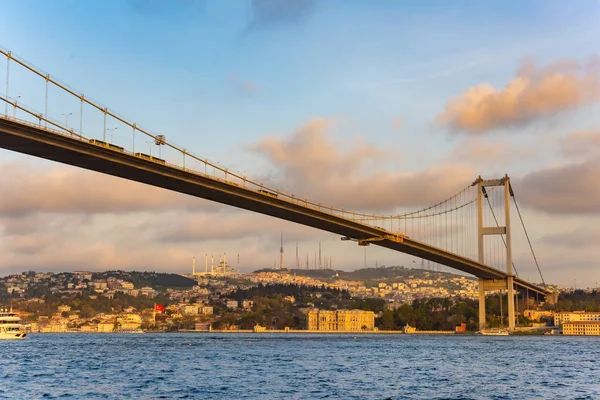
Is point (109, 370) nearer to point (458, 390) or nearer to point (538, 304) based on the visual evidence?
point (458, 390)

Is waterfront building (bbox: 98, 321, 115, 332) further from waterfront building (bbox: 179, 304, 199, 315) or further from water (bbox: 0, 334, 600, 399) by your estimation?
water (bbox: 0, 334, 600, 399)

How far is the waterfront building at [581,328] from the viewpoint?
103787mm

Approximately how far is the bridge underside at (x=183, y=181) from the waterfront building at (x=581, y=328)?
39150 mm

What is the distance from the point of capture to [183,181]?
4503 cm

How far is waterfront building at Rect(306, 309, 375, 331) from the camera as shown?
153 m

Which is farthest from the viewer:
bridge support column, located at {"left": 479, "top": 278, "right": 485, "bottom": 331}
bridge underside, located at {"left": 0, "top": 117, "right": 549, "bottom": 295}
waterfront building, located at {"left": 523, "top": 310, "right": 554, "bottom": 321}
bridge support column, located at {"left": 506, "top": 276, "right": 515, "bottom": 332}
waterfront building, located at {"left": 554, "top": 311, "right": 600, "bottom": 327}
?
waterfront building, located at {"left": 523, "top": 310, "right": 554, "bottom": 321}

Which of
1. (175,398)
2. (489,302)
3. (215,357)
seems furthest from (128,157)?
(489,302)

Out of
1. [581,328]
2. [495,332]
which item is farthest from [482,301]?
[581,328]

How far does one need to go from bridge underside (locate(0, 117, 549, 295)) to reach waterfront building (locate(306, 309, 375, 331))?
82.6m

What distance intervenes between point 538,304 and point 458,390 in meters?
99.2

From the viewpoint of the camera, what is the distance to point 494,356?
44.7 metres

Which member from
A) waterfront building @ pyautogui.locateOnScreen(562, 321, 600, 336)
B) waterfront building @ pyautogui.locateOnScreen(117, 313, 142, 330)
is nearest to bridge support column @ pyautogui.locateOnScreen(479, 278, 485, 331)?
waterfront building @ pyautogui.locateOnScreen(562, 321, 600, 336)

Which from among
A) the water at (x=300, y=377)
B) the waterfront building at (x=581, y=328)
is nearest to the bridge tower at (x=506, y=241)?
the waterfront building at (x=581, y=328)

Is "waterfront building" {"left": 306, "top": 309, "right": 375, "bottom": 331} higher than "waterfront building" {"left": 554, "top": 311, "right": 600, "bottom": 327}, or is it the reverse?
"waterfront building" {"left": 554, "top": 311, "right": 600, "bottom": 327}
